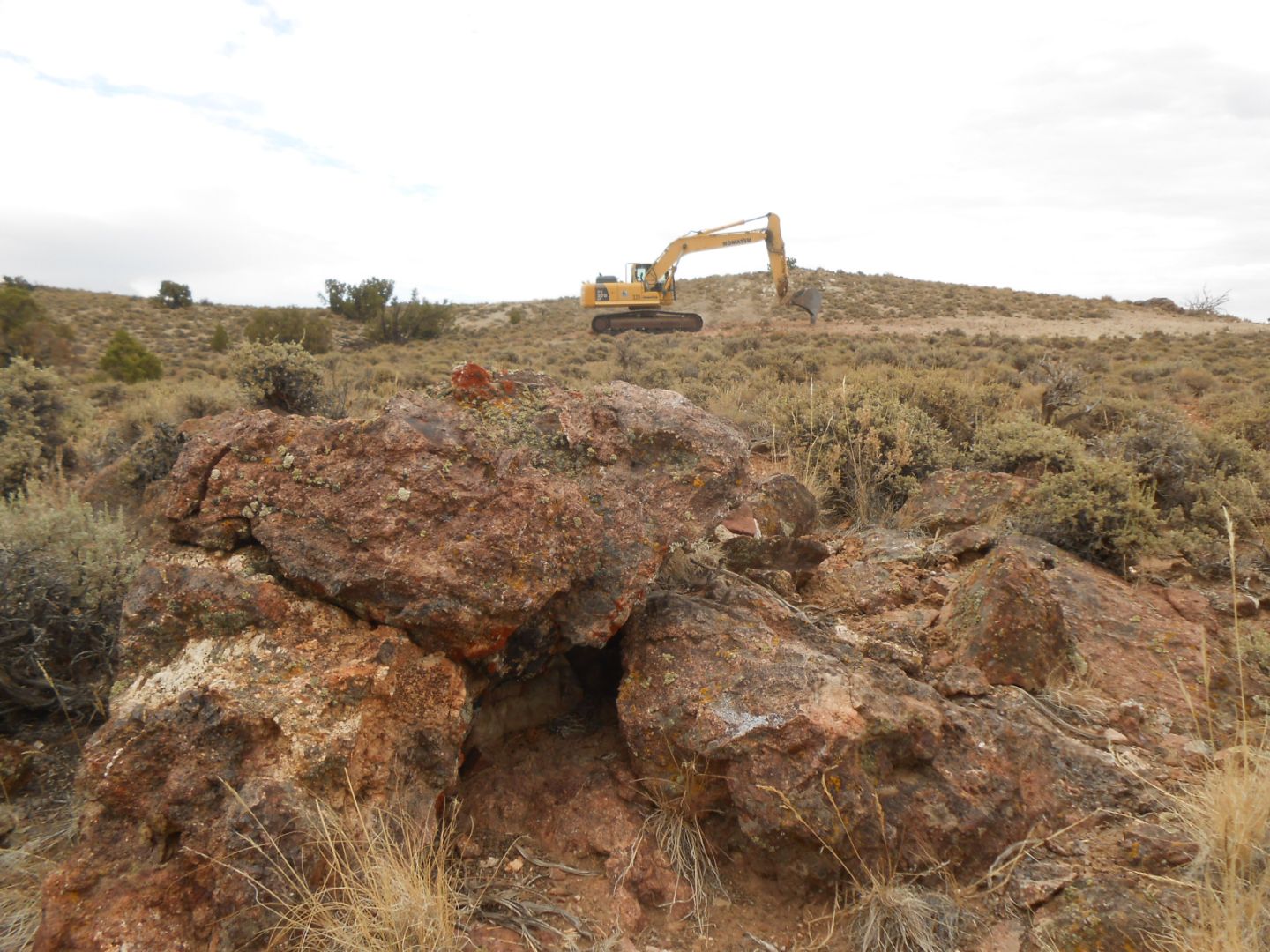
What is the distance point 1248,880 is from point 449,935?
83.5 inches

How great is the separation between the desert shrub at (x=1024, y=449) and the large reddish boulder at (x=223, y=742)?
16.2 ft

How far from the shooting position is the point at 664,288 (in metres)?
23.8

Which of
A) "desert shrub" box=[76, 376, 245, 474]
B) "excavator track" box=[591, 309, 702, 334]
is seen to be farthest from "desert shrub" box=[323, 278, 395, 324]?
"desert shrub" box=[76, 376, 245, 474]

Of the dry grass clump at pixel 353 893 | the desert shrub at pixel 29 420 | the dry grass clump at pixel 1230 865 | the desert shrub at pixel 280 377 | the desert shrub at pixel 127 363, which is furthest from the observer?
the desert shrub at pixel 127 363

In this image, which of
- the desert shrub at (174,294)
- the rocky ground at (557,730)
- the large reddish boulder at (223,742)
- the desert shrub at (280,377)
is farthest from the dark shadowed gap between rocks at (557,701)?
the desert shrub at (174,294)

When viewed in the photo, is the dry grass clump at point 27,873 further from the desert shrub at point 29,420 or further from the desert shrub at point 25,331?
the desert shrub at point 25,331

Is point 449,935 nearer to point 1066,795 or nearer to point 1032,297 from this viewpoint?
point 1066,795

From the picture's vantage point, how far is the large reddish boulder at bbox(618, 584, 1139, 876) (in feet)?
7.31

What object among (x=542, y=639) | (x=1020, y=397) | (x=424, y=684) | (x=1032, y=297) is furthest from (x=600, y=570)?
(x=1032, y=297)

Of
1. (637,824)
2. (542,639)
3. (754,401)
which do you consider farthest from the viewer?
(754,401)

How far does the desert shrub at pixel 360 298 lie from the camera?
30.6 metres

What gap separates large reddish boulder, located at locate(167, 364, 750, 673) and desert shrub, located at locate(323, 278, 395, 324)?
29.6 meters

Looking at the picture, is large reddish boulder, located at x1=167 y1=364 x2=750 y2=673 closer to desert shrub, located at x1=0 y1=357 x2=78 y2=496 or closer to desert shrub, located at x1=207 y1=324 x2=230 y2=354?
desert shrub, located at x1=0 y1=357 x2=78 y2=496

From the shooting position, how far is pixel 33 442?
6605mm
